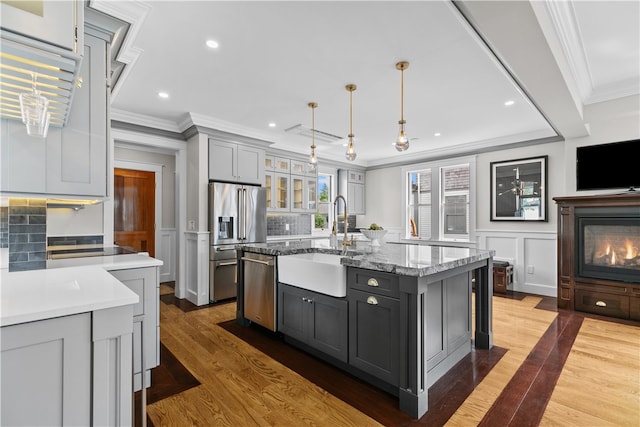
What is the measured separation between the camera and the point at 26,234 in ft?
6.43

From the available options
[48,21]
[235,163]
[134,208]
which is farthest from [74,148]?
[134,208]

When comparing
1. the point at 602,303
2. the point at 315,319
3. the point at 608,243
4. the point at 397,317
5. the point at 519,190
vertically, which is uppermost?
the point at 519,190

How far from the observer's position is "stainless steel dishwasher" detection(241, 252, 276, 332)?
9.93 feet

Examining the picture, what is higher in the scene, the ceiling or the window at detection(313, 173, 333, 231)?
the ceiling

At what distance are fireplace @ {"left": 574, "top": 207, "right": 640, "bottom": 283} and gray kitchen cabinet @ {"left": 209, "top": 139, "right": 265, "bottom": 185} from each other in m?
4.53

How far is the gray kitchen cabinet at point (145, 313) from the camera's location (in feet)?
6.97

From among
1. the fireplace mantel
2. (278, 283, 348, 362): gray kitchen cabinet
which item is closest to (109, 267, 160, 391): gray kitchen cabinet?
(278, 283, 348, 362): gray kitchen cabinet

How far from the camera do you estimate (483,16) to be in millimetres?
1794

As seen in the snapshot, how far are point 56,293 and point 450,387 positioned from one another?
2.40 m

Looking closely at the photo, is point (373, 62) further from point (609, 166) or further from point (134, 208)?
point (134, 208)

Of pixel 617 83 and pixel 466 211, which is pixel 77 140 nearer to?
pixel 617 83

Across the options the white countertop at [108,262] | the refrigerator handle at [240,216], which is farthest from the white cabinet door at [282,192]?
the white countertop at [108,262]

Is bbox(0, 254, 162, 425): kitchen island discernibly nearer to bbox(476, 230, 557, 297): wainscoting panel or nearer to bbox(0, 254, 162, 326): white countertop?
bbox(0, 254, 162, 326): white countertop

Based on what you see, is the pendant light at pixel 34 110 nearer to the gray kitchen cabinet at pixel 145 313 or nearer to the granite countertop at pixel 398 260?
the gray kitchen cabinet at pixel 145 313
